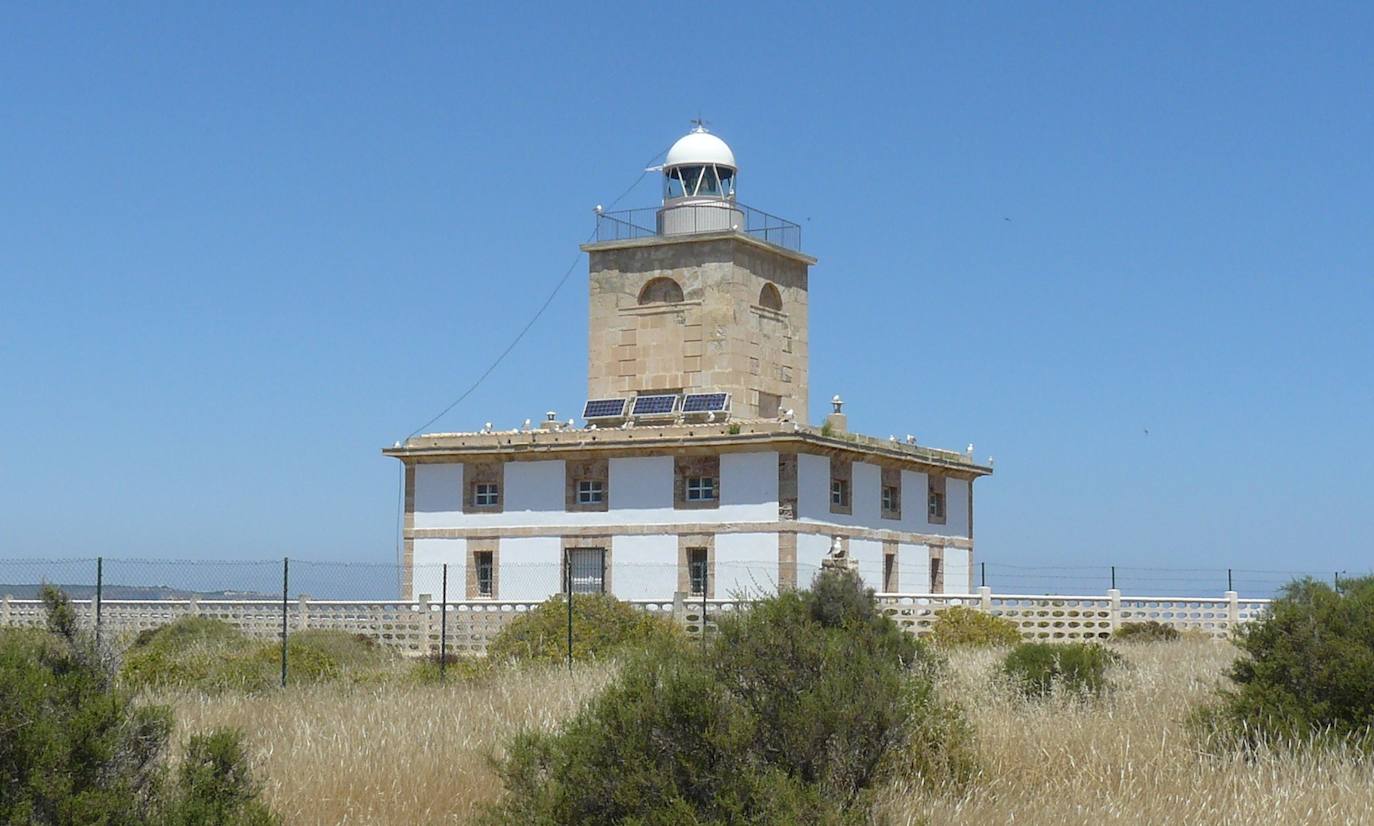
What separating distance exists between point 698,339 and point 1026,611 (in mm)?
10278

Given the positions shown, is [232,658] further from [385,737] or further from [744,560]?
[744,560]

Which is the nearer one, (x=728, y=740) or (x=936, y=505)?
(x=728, y=740)

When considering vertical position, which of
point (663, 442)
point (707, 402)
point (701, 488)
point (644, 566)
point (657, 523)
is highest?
point (707, 402)

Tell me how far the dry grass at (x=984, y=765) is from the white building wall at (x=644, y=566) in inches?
808

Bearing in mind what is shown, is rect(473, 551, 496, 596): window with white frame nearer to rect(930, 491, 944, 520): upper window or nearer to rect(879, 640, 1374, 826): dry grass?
rect(930, 491, 944, 520): upper window

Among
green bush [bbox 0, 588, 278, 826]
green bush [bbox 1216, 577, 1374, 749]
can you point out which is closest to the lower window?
green bush [bbox 1216, 577, 1374, 749]

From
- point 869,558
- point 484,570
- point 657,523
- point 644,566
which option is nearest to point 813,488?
point 869,558

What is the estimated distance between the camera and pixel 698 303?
3691 centimetres

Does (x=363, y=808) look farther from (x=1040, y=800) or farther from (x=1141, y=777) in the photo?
(x=1141, y=777)

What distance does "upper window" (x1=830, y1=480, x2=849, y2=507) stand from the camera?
34688 mm

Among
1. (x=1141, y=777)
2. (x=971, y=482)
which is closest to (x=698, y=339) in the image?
(x=971, y=482)

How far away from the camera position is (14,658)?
758 centimetres

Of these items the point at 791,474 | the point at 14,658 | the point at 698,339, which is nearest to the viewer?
the point at 14,658

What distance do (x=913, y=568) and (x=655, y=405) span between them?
6729 millimetres
